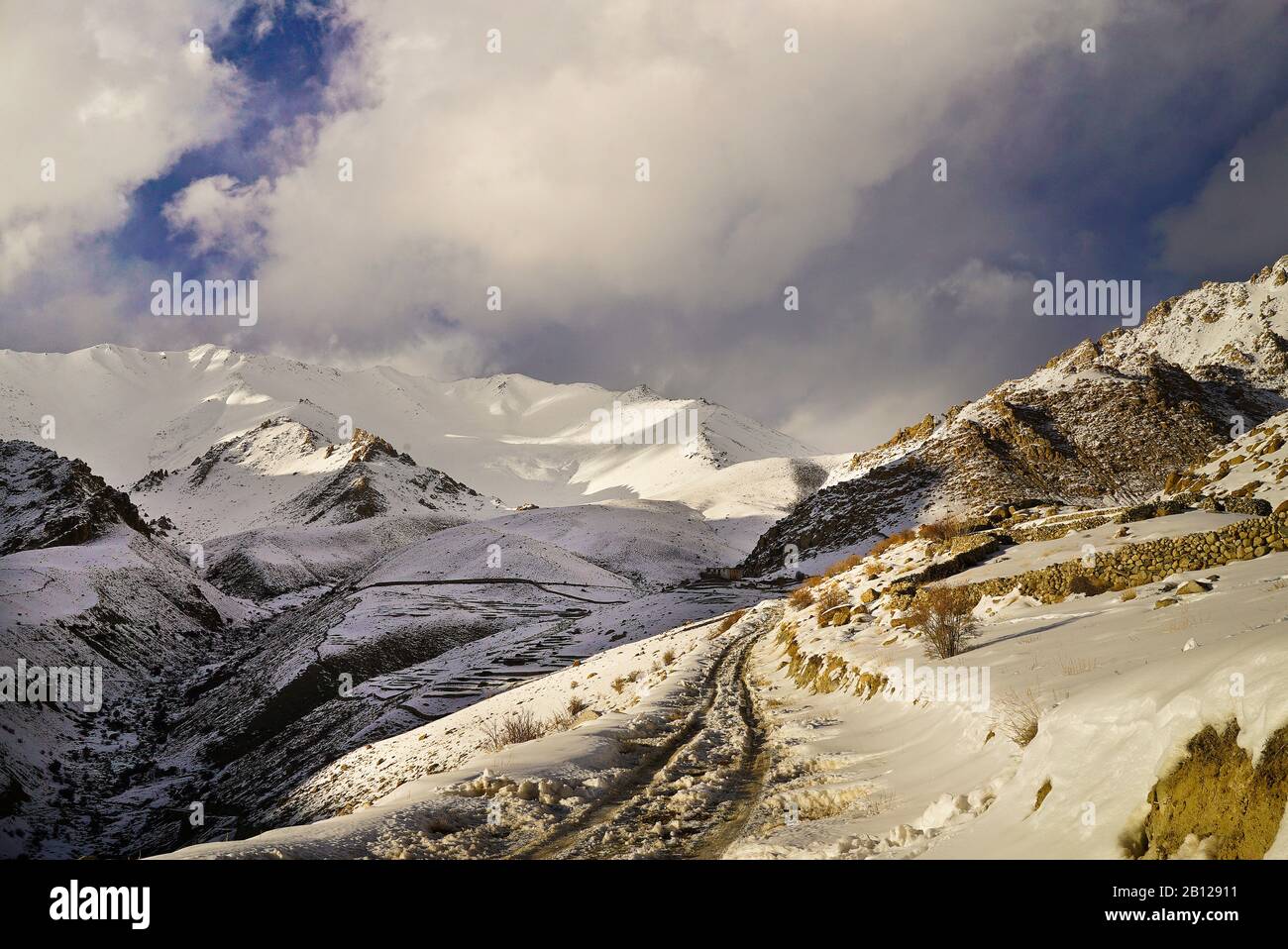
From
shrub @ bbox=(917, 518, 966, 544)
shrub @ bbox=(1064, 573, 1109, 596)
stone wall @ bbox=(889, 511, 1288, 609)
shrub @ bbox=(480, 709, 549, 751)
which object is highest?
shrub @ bbox=(917, 518, 966, 544)

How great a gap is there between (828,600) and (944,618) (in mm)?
13362

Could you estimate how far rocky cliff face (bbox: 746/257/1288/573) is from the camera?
222 feet

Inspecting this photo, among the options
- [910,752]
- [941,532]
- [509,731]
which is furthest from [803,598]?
[910,752]

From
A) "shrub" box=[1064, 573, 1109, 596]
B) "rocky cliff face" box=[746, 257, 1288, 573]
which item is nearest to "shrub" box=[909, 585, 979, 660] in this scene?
"shrub" box=[1064, 573, 1109, 596]

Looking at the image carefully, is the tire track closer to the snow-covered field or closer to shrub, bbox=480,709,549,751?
the snow-covered field

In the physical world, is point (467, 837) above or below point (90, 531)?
below

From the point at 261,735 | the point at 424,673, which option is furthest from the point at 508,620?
the point at 261,735

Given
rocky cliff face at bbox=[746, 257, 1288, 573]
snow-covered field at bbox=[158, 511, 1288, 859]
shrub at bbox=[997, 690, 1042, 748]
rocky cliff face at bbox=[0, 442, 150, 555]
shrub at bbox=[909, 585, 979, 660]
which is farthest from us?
rocky cliff face at bbox=[0, 442, 150, 555]

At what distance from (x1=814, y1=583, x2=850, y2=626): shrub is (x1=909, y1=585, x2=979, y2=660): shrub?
5360 mm

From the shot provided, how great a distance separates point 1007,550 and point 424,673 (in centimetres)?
3285

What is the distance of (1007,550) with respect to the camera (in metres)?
23.7

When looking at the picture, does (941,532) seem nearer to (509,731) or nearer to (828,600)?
(828,600)
